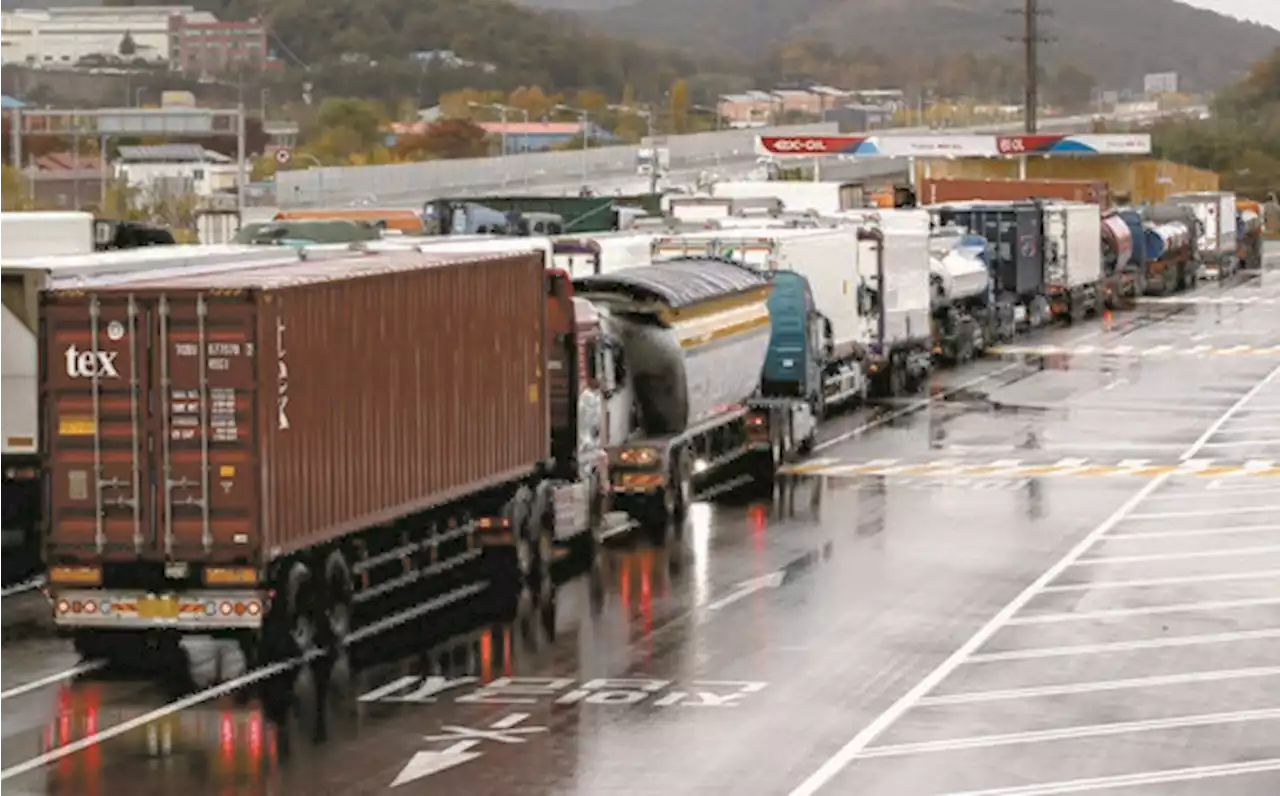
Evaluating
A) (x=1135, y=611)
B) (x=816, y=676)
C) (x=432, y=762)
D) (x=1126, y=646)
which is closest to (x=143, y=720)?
(x=432, y=762)

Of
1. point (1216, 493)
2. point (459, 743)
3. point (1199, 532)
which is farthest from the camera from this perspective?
point (1216, 493)

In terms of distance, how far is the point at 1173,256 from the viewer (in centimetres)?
10675

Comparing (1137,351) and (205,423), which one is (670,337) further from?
(1137,351)

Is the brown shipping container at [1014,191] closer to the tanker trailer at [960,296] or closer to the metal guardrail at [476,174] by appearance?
the metal guardrail at [476,174]

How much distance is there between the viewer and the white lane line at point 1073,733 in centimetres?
2392

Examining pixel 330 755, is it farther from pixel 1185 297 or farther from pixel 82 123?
pixel 82 123

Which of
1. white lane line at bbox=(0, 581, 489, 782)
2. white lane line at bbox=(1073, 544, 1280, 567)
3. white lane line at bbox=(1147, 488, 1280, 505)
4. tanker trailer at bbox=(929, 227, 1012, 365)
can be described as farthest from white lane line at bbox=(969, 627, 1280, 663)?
tanker trailer at bbox=(929, 227, 1012, 365)

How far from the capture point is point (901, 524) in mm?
39312

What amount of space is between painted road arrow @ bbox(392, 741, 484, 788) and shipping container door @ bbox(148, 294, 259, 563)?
11.4ft

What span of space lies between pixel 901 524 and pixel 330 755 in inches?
648

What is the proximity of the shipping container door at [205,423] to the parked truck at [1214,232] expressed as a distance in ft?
299

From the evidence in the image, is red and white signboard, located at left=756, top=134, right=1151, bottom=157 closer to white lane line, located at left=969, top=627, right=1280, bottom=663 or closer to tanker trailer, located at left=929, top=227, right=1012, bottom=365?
tanker trailer, located at left=929, top=227, right=1012, bottom=365

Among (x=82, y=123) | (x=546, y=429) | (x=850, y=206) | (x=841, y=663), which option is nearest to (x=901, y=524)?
(x=546, y=429)

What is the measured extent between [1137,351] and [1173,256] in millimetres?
33433
